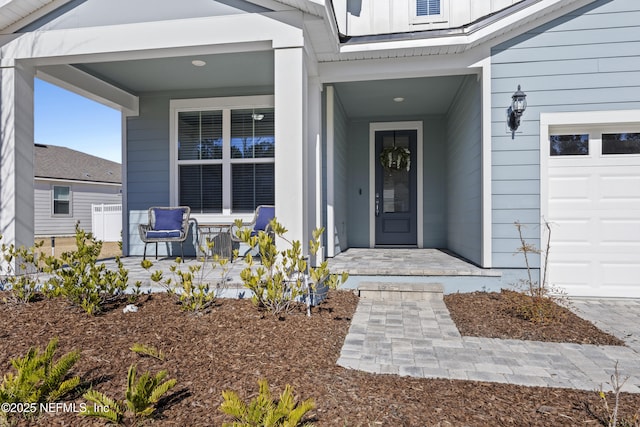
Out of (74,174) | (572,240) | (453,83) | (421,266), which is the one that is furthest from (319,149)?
(74,174)

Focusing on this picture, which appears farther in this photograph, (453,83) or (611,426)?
(453,83)

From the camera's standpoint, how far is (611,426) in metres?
1.64

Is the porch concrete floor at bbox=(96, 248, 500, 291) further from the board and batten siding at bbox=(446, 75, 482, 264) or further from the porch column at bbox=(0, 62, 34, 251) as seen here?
the porch column at bbox=(0, 62, 34, 251)

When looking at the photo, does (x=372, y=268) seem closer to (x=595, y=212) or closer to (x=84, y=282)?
(x=595, y=212)

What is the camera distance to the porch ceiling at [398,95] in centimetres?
529

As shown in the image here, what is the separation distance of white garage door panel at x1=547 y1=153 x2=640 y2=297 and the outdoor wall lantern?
67cm

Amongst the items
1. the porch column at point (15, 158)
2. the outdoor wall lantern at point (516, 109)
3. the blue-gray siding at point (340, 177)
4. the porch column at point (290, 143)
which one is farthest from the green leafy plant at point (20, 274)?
the outdoor wall lantern at point (516, 109)

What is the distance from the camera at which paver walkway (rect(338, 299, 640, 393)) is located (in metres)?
2.25

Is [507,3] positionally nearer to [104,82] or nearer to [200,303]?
[200,303]

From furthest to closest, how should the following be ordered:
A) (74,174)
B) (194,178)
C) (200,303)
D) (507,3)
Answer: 1. (74,174)
2. (194,178)
3. (507,3)
4. (200,303)

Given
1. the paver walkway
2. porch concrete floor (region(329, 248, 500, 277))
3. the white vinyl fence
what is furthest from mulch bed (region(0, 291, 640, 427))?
the white vinyl fence

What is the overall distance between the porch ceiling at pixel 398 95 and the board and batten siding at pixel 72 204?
1294 centimetres

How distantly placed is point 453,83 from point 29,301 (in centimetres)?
573

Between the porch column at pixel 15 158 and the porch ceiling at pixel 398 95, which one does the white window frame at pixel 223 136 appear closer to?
the porch ceiling at pixel 398 95
